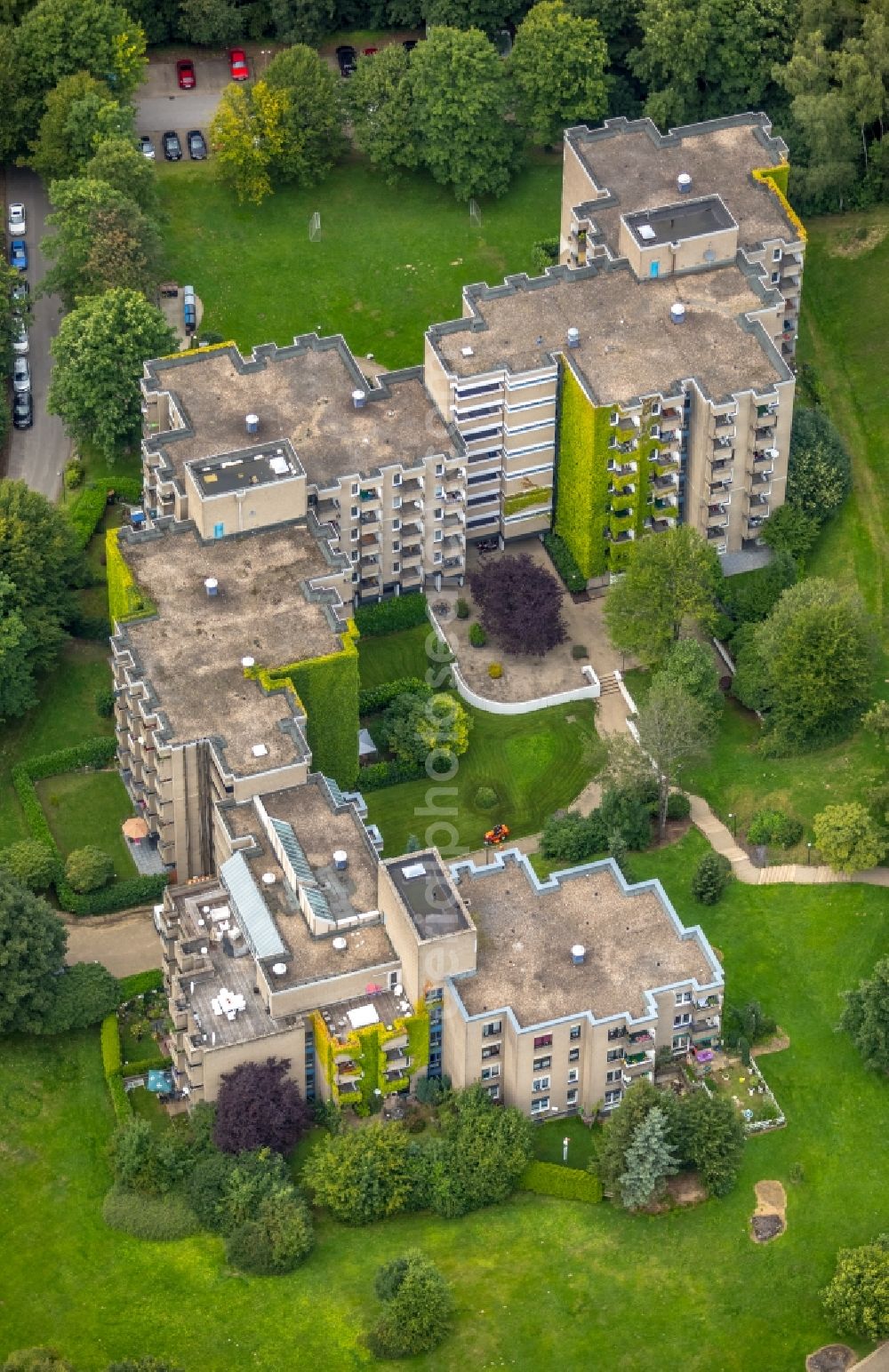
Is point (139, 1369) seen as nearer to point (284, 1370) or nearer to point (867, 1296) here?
point (284, 1370)

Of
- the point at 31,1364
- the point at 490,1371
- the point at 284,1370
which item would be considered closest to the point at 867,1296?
the point at 490,1371

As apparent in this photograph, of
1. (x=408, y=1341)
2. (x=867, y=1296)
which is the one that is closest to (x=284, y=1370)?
(x=408, y=1341)

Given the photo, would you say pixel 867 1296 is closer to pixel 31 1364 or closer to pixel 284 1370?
pixel 284 1370

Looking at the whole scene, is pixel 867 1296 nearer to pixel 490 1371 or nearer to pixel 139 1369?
pixel 490 1371

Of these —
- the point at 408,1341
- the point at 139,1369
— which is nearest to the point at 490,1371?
the point at 408,1341

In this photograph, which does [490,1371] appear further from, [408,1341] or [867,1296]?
[867,1296]

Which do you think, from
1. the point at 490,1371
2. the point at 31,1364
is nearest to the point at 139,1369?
the point at 31,1364
